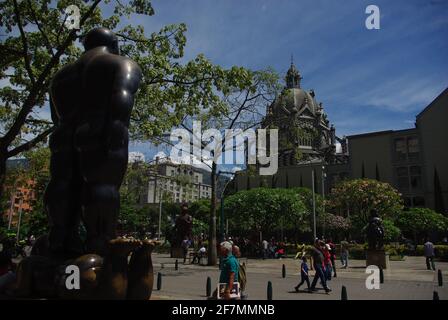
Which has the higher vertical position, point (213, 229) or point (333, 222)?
point (333, 222)

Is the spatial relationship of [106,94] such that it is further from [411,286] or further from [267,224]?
[267,224]

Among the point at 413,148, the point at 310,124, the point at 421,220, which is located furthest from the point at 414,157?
the point at 310,124

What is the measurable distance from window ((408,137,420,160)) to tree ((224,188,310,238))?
2332 centimetres

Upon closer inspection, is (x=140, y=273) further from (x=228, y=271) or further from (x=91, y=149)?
(x=228, y=271)

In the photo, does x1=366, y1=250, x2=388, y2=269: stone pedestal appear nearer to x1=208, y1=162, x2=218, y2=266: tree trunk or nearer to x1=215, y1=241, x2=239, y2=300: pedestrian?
x1=208, y1=162, x2=218, y2=266: tree trunk

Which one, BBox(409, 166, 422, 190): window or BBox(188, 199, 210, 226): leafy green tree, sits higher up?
BBox(409, 166, 422, 190): window

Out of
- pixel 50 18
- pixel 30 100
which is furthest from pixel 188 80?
pixel 30 100

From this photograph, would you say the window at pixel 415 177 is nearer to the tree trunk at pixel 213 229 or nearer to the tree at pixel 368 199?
the tree at pixel 368 199

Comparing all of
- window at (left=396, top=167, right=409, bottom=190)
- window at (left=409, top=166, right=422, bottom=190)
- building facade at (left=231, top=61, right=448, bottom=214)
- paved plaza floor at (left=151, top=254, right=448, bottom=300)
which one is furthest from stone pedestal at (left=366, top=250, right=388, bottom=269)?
window at (left=396, top=167, right=409, bottom=190)

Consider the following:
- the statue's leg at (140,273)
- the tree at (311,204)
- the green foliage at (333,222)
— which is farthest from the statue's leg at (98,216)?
the green foliage at (333,222)

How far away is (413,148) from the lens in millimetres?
50625

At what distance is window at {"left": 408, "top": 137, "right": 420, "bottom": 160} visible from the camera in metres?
50.3

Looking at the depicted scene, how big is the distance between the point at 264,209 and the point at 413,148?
27.4 m

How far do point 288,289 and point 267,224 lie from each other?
2091cm
